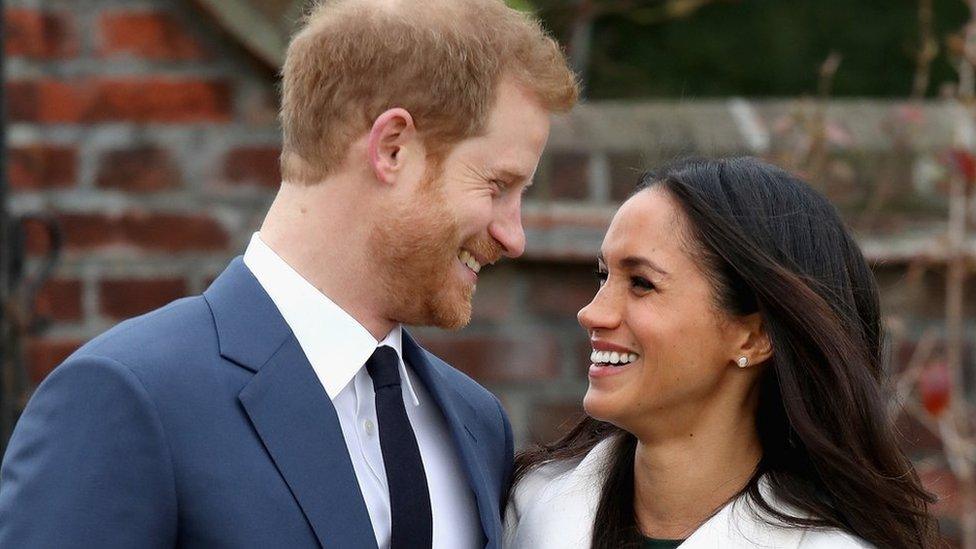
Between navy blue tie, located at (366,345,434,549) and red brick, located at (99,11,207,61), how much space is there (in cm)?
149

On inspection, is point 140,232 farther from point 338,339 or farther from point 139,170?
point 338,339

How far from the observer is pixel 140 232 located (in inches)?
160

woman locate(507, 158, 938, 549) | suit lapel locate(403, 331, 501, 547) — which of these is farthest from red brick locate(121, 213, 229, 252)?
woman locate(507, 158, 938, 549)

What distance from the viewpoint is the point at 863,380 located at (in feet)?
10.0

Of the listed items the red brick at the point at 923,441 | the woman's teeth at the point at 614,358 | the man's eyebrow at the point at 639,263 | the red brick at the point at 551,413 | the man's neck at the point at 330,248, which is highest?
the man's neck at the point at 330,248

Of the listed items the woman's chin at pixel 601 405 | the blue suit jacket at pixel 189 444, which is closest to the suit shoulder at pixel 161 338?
the blue suit jacket at pixel 189 444

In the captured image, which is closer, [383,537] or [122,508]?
[122,508]

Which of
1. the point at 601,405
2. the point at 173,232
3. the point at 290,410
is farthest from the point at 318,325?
the point at 173,232

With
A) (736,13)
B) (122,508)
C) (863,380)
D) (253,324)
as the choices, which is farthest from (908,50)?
(122,508)

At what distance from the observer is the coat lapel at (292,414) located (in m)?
2.61

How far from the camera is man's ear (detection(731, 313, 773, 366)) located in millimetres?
3049

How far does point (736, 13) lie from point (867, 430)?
6.76ft

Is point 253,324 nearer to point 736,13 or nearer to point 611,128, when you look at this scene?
point 611,128

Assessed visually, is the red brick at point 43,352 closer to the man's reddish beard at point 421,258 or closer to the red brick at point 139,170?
the red brick at point 139,170
